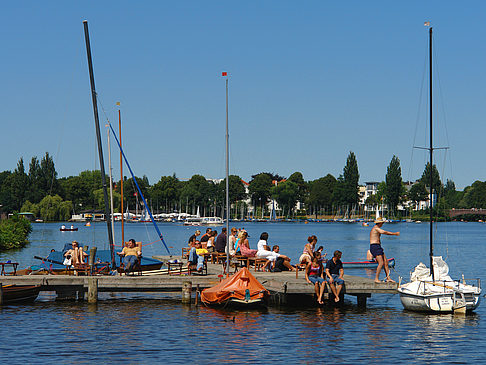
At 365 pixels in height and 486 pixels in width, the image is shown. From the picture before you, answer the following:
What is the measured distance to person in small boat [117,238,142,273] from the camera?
29250mm

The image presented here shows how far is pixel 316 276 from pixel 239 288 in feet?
9.47

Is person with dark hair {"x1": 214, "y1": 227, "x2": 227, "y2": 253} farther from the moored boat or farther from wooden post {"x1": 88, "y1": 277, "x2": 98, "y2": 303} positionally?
the moored boat

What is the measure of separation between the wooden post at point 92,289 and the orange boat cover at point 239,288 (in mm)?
4540

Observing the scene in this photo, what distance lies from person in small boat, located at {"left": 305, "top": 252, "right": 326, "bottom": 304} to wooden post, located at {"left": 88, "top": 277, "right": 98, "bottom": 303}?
26.0 ft

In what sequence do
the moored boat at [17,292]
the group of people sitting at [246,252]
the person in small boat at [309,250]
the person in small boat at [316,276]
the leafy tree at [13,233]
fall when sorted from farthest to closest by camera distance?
the leafy tree at [13,233] < the group of people sitting at [246,252] < the person in small boat at [309,250] < the moored boat at [17,292] < the person in small boat at [316,276]

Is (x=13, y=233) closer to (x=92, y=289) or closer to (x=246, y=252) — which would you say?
(x=246, y=252)

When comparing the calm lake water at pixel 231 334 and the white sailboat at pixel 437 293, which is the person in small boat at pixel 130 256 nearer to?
the calm lake water at pixel 231 334

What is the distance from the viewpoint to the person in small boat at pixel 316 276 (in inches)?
1033

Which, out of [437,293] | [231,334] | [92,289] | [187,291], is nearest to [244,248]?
[187,291]

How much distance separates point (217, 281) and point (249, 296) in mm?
2543

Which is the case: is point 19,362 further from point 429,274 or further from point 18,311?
point 429,274

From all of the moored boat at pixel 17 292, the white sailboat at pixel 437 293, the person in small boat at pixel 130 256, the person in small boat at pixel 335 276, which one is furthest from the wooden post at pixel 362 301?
the moored boat at pixel 17 292

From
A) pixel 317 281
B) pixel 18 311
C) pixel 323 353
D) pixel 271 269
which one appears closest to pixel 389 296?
pixel 271 269

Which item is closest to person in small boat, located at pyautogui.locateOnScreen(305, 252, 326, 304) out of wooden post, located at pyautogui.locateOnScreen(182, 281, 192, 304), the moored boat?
wooden post, located at pyautogui.locateOnScreen(182, 281, 192, 304)
